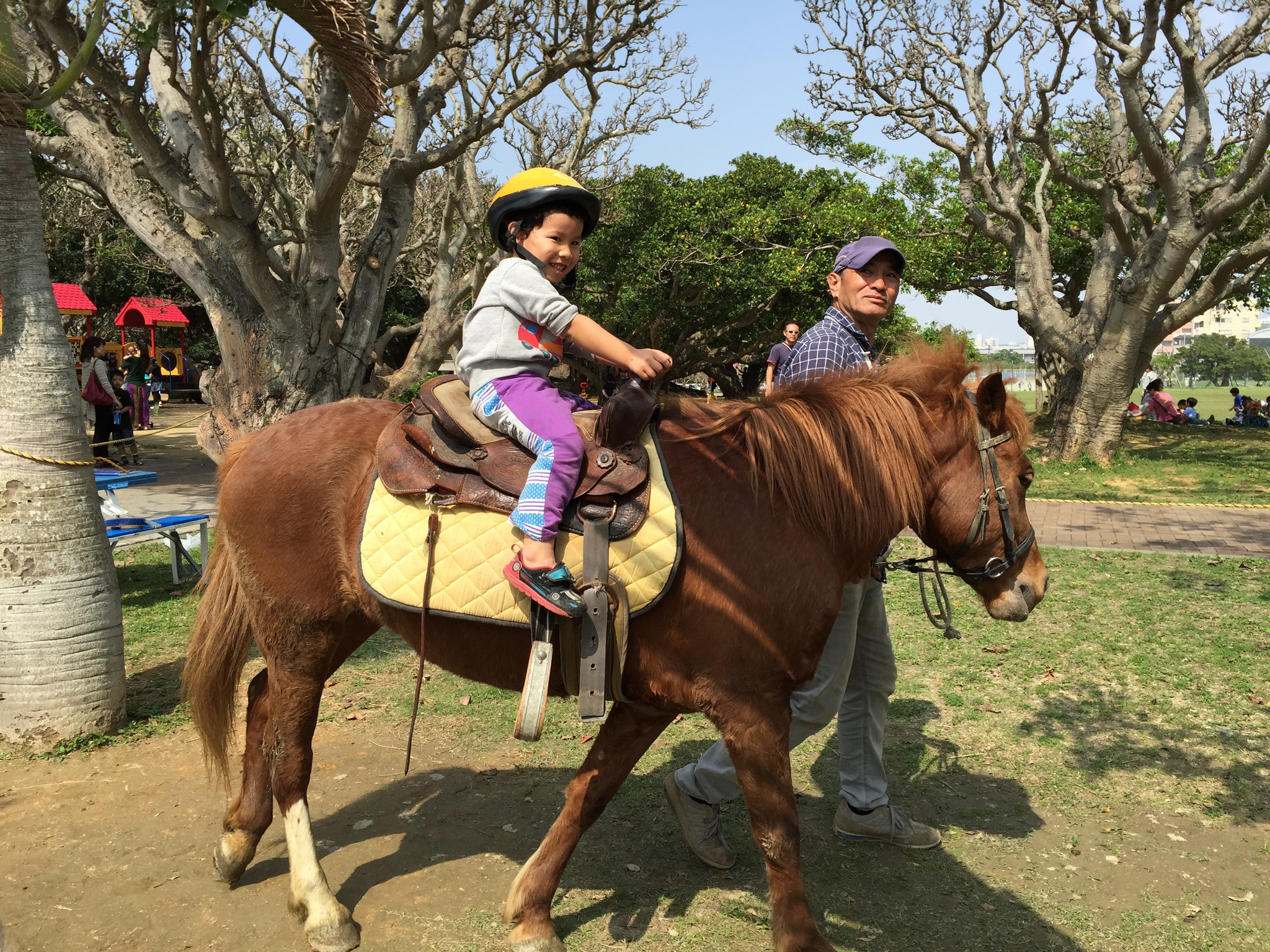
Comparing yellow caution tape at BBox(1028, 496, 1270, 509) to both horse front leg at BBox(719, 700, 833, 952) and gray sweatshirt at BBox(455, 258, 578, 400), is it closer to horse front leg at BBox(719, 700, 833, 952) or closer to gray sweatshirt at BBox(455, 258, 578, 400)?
horse front leg at BBox(719, 700, 833, 952)

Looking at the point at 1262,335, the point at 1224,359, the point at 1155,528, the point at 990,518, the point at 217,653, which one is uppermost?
the point at 1262,335

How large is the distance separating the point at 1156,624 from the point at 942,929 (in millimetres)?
4185

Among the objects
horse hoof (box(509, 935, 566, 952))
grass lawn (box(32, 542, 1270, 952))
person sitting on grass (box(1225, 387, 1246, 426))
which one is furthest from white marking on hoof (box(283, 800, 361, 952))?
person sitting on grass (box(1225, 387, 1246, 426))

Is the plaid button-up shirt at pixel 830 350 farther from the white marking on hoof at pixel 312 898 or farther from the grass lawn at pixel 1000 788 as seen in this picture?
the white marking on hoof at pixel 312 898

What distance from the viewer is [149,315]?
1041 inches

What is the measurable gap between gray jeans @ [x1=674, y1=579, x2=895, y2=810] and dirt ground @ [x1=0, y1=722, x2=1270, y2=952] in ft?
0.96

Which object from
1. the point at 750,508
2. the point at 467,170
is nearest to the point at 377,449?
the point at 750,508

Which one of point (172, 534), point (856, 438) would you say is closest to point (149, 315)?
point (172, 534)

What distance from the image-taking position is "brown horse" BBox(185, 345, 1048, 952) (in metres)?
2.74

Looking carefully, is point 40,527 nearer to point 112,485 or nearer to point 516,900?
point 516,900

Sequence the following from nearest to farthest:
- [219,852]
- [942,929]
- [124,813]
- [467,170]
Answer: [942,929] → [219,852] → [124,813] → [467,170]

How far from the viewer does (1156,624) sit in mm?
6254

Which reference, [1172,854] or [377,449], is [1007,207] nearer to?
[1172,854]

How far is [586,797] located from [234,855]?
4.63 ft
